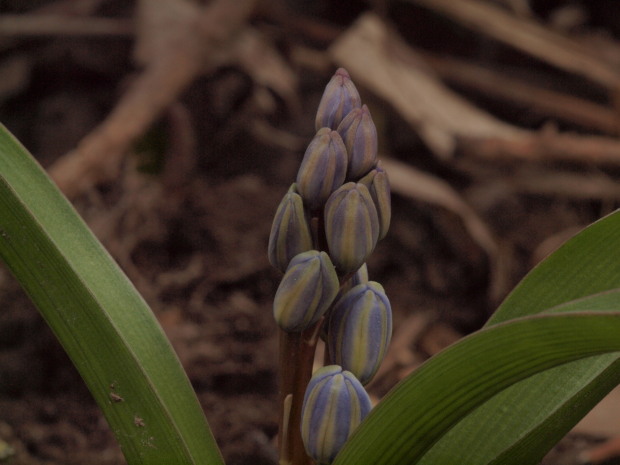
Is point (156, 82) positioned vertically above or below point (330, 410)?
below

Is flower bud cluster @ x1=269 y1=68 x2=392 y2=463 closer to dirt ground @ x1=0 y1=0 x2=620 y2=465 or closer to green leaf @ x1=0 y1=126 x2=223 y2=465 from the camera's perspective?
green leaf @ x1=0 y1=126 x2=223 y2=465

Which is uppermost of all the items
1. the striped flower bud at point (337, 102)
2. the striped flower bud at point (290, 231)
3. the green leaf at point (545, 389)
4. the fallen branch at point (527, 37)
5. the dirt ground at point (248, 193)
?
the striped flower bud at point (337, 102)

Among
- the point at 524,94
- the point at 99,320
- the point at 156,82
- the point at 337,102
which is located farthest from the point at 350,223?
the point at 524,94

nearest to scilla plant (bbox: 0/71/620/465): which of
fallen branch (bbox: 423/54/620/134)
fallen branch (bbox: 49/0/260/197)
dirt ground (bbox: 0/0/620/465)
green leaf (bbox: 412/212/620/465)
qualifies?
green leaf (bbox: 412/212/620/465)

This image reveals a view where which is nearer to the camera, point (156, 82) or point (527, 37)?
point (156, 82)

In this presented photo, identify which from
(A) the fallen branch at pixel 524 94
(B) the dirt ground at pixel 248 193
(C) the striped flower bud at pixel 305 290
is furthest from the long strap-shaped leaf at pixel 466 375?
(A) the fallen branch at pixel 524 94

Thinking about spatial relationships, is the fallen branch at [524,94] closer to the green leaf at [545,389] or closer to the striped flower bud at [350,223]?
the green leaf at [545,389]

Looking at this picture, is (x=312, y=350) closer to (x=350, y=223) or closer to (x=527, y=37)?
(x=350, y=223)
